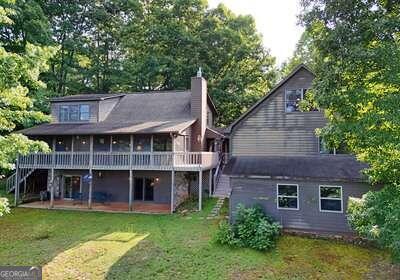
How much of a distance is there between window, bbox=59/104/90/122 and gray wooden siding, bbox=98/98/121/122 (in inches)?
36.5

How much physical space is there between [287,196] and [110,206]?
11.9 metres

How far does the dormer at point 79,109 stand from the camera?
23.6 m

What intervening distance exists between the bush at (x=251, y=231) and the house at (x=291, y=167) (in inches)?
38.0

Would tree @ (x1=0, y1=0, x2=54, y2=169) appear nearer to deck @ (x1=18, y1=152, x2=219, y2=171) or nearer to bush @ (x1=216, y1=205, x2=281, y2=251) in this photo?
bush @ (x1=216, y1=205, x2=281, y2=251)

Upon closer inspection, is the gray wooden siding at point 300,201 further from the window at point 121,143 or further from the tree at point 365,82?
the window at point 121,143

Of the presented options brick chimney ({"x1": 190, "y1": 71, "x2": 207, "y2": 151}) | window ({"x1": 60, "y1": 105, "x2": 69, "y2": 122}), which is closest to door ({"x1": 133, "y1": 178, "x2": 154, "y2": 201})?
brick chimney ({"x1": 190, "y1": 71, "x2": 207, "y2": 151})

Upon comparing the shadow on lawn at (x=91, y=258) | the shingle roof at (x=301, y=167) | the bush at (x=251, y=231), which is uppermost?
the shingle roof at (x=301, y=167)

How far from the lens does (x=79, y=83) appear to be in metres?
35.7

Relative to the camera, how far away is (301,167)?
1555 cm

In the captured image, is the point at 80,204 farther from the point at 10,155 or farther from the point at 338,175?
the point at 338,175

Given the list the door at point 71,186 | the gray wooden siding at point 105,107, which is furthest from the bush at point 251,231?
the gray wooden siding at point 105,107

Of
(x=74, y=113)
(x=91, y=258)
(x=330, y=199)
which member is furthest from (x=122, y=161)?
(x=330, y=199)

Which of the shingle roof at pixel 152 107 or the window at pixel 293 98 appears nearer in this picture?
the window at pixel 293 98

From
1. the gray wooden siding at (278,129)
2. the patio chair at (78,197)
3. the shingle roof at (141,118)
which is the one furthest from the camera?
the patio chair at (78,197)
